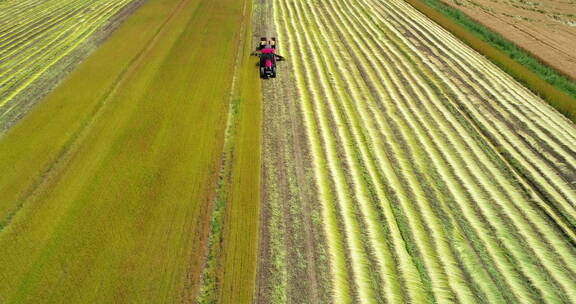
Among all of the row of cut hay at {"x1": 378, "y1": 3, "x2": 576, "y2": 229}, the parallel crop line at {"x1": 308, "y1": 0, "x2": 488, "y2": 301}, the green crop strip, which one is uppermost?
the green crop strip

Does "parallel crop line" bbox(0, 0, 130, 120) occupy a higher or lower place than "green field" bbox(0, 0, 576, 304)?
higher


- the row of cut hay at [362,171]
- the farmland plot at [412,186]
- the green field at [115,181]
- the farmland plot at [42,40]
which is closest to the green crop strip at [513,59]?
the farmland plot at [412,186]

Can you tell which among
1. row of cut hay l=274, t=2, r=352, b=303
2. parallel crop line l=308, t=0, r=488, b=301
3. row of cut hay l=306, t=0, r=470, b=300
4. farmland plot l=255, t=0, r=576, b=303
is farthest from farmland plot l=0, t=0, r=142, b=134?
parallel crop line l=308, t=0, r=488, b=301

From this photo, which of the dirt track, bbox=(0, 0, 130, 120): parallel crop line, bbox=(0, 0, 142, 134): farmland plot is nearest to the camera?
the dirt track

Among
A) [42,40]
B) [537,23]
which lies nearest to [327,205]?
[42,40]

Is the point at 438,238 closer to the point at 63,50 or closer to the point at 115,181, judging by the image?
the point at 115,181

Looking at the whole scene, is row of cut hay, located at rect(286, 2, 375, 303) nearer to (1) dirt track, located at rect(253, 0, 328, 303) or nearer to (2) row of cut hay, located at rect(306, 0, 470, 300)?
(1) dirt track, located at rect(253, 0, 328, 303)
